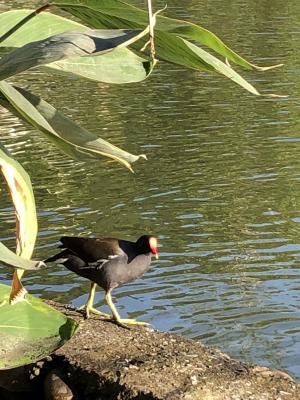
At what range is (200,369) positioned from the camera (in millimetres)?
4652

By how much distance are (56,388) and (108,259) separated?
45.6 inches

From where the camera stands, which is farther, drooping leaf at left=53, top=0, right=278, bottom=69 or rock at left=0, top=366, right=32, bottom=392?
rock at left=0, top=366, right=32, bottom=392

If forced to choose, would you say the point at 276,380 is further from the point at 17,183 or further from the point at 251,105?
the point at 251,105

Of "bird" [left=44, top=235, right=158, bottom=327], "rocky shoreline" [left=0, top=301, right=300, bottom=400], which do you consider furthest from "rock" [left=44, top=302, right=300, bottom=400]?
"bird" [left=44, top=235, right=158, bottom=327]

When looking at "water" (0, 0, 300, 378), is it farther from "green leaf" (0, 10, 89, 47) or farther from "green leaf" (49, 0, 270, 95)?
"green leaf" (49, 0, 270, 95)

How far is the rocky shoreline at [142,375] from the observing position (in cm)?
443

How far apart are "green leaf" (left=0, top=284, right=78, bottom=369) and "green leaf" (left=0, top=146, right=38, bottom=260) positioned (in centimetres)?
43

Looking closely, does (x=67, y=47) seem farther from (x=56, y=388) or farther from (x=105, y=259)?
(x=105, y=259)

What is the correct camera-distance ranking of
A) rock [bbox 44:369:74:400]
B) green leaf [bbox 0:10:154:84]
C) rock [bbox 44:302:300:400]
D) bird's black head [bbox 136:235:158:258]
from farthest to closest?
bird's black head [bbox 136:235:158:258]
rock [bbox 44:369:74:400]
rock [bbox 44:302:300:400]
green leaf [bbox 0:10:154:84]

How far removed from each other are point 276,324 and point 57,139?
5.22 meters

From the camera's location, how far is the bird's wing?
5652 millimetres

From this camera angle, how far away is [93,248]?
5672 millimetres

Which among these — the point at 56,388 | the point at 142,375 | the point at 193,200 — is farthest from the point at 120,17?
the point at 193,200

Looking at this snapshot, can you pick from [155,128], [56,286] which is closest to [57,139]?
[56,286]
